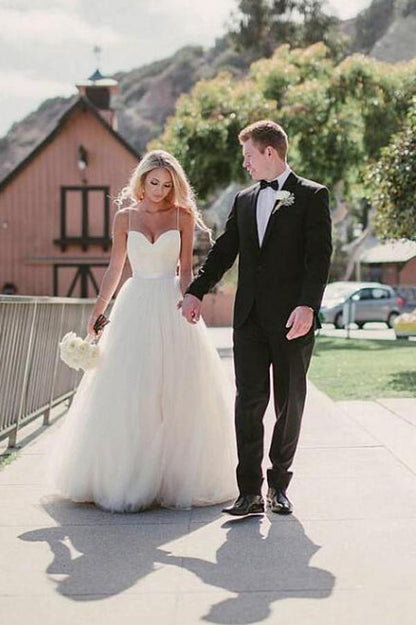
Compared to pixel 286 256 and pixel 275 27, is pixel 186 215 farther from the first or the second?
pixel 275 27

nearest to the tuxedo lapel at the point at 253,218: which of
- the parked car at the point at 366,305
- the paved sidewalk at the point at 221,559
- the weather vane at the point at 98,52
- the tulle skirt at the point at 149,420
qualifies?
the tulle skirt at the point at 149,420

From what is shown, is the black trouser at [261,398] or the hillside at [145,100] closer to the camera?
the black trouser at [261,398]

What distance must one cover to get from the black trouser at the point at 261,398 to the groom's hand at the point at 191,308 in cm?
25

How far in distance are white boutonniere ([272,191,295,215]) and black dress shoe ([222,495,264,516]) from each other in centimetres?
156

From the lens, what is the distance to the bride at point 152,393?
5648mm

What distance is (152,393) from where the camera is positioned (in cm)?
575

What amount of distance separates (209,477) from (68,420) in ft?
3.01

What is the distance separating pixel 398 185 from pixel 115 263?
10980 millimetres

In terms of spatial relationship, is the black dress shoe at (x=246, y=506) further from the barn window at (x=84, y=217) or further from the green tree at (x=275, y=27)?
the green tree at (x=275, y=27)

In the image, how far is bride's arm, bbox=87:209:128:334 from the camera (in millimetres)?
6062

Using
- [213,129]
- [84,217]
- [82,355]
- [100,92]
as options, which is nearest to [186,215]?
[82,355]

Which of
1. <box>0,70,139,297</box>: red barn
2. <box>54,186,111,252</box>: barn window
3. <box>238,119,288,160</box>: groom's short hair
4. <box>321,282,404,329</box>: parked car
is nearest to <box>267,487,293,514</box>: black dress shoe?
<box>238,119,288,160</box>: groom's short hair

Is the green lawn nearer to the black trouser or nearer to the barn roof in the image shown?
the black trouser

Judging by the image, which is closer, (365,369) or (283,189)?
(283,189)
